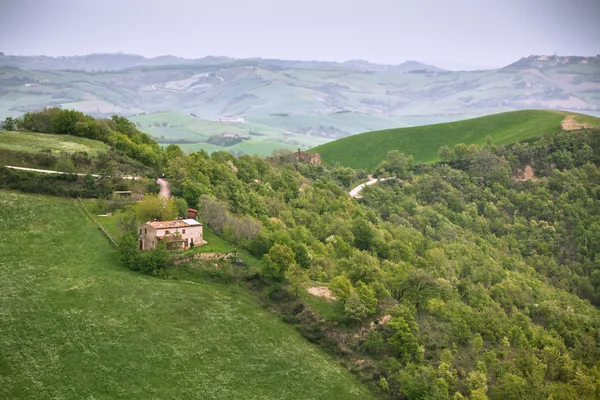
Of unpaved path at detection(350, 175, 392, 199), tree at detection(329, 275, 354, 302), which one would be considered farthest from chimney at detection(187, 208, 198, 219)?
unpaved path at detection(350, 175, 392, 199)

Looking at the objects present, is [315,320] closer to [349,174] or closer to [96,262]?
[96,262]

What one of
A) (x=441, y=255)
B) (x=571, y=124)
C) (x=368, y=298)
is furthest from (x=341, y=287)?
(x=571, y=124)

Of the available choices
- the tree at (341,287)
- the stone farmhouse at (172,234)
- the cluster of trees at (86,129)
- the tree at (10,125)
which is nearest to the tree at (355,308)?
the tree at (341,287)

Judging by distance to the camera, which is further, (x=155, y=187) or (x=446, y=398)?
(x=155, y=187)

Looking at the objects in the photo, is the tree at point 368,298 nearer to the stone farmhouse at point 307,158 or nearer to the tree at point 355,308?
the tree at point 355,308

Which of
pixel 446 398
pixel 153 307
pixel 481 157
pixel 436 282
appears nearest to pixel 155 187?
pixel 153 307

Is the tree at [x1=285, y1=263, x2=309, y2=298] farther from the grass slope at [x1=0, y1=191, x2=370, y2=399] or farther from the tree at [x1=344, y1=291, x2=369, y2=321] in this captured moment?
the tree at [x1=344, y1=291, x2=369, y2=321]

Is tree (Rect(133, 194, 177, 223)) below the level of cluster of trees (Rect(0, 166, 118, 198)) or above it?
below
